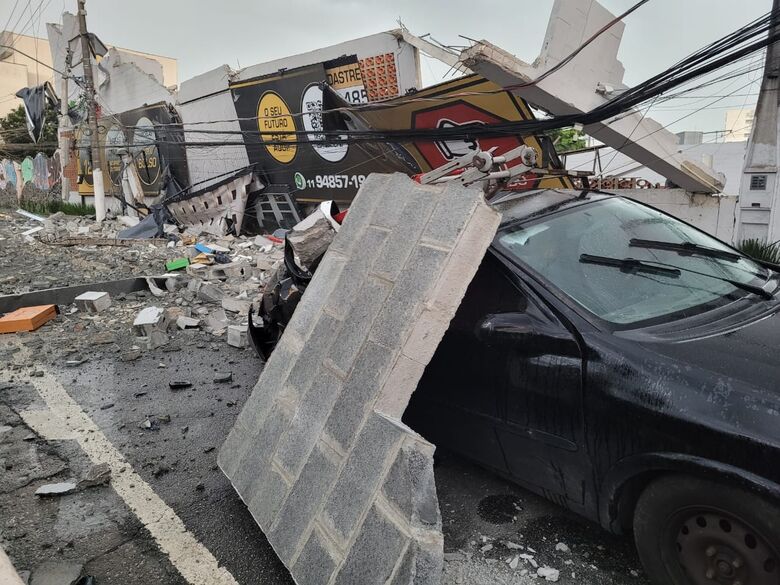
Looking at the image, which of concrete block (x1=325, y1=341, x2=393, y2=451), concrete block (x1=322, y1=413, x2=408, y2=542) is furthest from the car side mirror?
concrete block (x1=322, y1=413, x2=408, y2=542)

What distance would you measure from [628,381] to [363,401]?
45.3 inches

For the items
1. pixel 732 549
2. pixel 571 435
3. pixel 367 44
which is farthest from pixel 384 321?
pixel 367 44

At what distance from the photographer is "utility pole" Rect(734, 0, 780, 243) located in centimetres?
648

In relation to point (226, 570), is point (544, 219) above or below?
above

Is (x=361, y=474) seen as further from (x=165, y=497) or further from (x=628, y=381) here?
(x=165, y=497)

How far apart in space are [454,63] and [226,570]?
9081 millimetres

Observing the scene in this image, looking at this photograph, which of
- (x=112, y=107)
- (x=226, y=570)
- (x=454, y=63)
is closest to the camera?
(x=226, y=570)

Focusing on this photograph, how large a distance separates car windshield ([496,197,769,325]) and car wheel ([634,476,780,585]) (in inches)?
30.6

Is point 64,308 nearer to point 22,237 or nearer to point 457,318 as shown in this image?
point 457,318

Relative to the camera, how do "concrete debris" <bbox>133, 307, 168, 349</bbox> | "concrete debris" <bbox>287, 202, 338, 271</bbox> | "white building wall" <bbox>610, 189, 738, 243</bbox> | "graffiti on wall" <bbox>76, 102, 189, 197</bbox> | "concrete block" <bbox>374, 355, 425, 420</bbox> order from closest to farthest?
"concrete block" <bbox>374, 355, 425, 420</bbox>, "concrete debris" <bbox>287, 202, 338, 271</bbox>, "concrete debris" <bbox>133, 307, 168, 349</bbox>, "white building wall" <bbox>610, 189, 738, 243</bbox>, "graffiti on wall" <bbox>76, 102, 189, 197</bbox>

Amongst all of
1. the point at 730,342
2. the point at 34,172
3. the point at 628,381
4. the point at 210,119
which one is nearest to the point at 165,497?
the point at 628,381

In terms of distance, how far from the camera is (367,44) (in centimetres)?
1135

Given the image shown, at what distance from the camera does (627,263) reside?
2.87 metres

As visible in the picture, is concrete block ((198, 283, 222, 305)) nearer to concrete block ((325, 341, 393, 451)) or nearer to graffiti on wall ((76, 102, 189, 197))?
concrete block ((325, 341, 393, 451))
